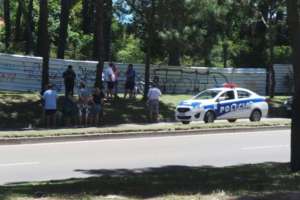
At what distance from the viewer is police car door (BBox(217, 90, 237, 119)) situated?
2758cm

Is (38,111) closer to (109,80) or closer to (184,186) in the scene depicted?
(109,80)

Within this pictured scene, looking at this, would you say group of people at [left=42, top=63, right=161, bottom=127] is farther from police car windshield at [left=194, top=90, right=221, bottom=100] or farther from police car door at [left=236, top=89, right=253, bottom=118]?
police car door at [left=236, top=89, right=253, bottom=118]

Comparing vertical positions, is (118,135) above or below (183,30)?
below

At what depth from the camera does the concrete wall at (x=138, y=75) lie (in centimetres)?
3331

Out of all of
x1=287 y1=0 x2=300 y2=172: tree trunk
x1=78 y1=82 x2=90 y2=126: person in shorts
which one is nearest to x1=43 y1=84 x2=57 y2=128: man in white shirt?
x1=78 y1=82 x2=90 y2=126: person in shorts

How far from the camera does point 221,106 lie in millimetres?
27500

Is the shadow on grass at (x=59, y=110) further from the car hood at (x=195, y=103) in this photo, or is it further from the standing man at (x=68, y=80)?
the car hood at (x=195, y=103)

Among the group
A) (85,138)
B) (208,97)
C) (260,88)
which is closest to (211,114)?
(208,97)

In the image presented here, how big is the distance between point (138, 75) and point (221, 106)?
11.8 meters

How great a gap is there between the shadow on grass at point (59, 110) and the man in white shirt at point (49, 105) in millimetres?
453

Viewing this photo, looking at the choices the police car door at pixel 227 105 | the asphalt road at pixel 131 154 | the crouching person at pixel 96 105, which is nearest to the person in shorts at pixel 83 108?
the crouching person at pixel 96 105

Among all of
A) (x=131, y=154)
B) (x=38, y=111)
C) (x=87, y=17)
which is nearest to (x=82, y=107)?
(x=38, y=111)

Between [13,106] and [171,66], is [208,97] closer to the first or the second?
[13,106]

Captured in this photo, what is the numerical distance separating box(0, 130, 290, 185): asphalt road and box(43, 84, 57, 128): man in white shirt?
491 cm
